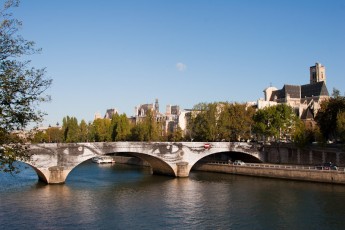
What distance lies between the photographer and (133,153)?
213ft

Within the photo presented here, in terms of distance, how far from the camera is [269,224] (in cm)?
3250

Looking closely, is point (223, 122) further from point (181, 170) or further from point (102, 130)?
point (102, 130)

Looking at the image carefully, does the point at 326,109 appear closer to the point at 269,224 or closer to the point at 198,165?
the point at 198,165

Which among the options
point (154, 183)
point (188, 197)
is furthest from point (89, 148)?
point (188, 197)

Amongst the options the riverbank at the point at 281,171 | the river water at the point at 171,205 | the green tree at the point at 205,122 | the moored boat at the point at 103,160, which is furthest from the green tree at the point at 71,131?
the river water at the point at 171,205

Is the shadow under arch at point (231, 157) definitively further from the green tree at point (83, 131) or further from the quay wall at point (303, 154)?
the green tree at point (83, 131)

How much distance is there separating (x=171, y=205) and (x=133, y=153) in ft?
84.0

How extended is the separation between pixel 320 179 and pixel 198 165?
1114 inches

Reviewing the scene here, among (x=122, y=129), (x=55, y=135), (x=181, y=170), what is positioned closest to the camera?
(x=181, y=170)

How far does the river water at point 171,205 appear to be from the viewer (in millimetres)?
32812

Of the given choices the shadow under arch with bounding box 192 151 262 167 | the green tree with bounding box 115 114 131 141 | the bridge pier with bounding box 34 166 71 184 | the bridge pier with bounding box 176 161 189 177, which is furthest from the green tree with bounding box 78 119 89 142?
the bridge pier with bounding box 34 166 71 184

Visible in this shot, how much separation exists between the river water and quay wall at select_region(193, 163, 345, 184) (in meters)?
1.81

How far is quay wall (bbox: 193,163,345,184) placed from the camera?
51.8 metres

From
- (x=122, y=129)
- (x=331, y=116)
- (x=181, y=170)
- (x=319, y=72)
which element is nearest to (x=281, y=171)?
(x=331, y=116)
